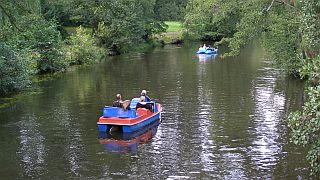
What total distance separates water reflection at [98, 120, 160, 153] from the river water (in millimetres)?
42

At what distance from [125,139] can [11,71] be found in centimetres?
1188

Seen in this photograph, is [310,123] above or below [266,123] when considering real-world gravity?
above

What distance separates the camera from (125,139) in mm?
19594

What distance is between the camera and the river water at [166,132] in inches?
608

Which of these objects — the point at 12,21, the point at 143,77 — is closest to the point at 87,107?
→ the point at 12,21

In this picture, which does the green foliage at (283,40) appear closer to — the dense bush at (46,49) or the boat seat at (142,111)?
the boat seat at (142,111)

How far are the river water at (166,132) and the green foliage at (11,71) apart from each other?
1.06 meters

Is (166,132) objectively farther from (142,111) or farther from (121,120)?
(121,120)

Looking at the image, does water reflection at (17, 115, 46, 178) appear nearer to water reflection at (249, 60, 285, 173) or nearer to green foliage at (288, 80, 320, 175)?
water reflection at (249, 60, 285, 173)

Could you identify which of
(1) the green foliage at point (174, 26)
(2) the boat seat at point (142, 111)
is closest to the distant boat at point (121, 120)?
(2) the boat seat at point (142, 111)

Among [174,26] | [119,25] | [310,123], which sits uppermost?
[119,25]

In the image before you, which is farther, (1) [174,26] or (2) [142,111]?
(1) [174,26]

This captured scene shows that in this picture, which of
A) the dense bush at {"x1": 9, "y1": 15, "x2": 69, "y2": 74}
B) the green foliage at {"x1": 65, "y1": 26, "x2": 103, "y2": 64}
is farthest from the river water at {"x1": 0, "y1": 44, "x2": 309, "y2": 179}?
the green foliage at {"x1": 65, "y1": 26, "x2": 103, "y2": 64}

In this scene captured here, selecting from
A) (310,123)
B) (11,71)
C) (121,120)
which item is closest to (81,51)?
(11,71)
